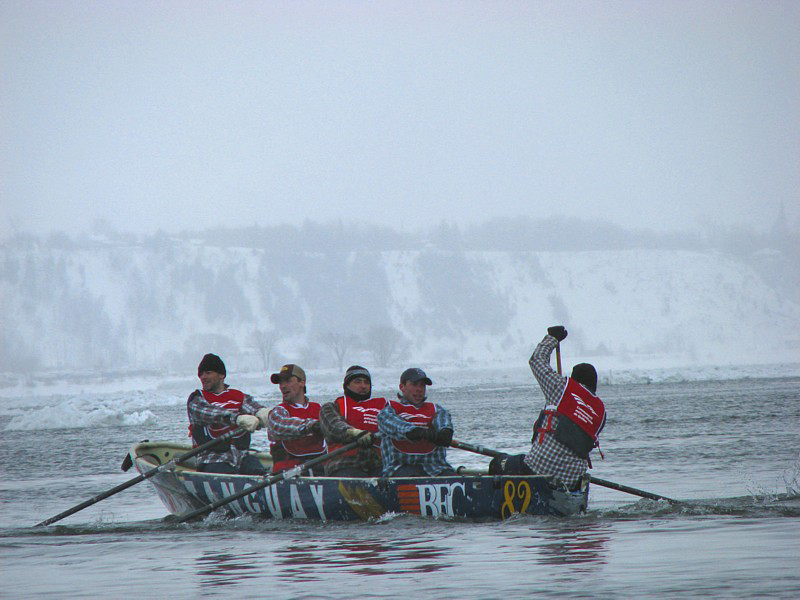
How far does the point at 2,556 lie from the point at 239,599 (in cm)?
465

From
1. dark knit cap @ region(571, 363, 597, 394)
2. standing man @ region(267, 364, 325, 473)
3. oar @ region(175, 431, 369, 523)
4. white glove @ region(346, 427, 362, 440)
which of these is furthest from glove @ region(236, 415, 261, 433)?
dark knit cap @ region(571, 363, 597, 394)

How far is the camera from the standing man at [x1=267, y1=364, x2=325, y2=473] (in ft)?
42.8

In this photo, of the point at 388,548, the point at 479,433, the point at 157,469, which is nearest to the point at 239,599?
the point at 388,548

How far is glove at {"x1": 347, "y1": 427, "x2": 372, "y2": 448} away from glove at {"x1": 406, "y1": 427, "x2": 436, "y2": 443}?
2.28 ft

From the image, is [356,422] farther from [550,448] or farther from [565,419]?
[565,419]

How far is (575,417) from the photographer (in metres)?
11.4

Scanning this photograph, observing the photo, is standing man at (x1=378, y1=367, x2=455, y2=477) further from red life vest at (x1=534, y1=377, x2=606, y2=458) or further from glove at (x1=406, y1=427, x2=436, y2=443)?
red life vest at (x1=534, y1=377, x2=606, y2=458)

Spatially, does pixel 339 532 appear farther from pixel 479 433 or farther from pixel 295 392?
pixel 479 433

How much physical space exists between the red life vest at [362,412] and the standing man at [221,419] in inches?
44.7

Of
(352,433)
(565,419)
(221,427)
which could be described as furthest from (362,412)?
(565,419)

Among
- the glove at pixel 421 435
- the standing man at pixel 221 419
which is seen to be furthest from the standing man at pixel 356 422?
the standing man at pixel 221 419

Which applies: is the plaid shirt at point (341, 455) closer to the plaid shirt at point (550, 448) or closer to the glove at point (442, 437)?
the glove at point (442, 437)

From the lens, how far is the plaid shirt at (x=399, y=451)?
1195cm

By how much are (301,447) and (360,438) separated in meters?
1.30
